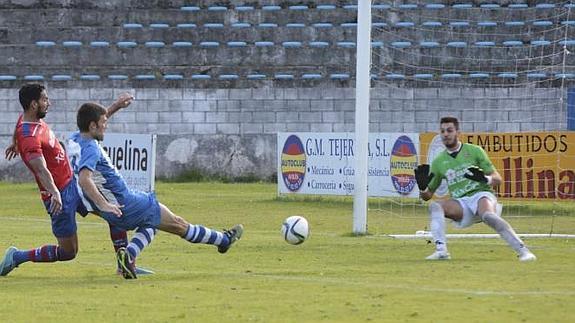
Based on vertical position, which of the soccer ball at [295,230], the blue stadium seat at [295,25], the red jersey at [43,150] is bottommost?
the soccer ball at [295,230]

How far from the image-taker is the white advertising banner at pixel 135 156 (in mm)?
27078

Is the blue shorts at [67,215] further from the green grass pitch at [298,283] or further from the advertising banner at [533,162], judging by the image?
the advertising banner at [533,162]

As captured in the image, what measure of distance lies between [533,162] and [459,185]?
1037 cm

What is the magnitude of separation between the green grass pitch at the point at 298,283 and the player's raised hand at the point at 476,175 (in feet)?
3.09

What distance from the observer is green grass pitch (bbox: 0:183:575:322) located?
32.7 ft

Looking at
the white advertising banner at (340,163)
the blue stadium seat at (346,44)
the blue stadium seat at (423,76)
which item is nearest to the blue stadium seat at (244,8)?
the blue stadium seat at (346,44)

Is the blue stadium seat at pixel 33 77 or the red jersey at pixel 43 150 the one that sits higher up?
the blue stadium seat at pixel 33 77

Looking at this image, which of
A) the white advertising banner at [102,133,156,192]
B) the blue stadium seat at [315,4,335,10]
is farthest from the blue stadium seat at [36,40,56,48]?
the white advertising banner at [102,133,156,192]

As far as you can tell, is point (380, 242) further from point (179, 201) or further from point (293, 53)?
point (293, 53)

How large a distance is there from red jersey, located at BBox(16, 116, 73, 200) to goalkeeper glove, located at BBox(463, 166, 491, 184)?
4648mm

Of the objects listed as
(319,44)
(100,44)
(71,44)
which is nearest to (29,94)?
(319,44)

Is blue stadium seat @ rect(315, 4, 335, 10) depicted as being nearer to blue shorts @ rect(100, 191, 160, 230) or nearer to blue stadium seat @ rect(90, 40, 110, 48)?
blue stadium seat @ rect(90, 40, 110, 48)

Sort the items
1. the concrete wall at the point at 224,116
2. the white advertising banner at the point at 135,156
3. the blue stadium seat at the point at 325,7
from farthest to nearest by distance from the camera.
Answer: the blue stadium seat at the point at 325,7
the concrete wall at the point at 224,116
the white advertising banner at the point at 135,156

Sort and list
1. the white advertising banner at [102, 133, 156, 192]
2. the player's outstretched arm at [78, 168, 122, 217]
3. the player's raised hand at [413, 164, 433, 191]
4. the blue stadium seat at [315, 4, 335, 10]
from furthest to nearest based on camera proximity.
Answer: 1. the blue stadium seat at [315, 4, 335, 10]
2. the white advertising banner at [102, 133, 156, 192]
3. the player's raised hand at [413, 164, 433, 191]
4. the player's outstretched arm at [78, 168, 122, 217]
